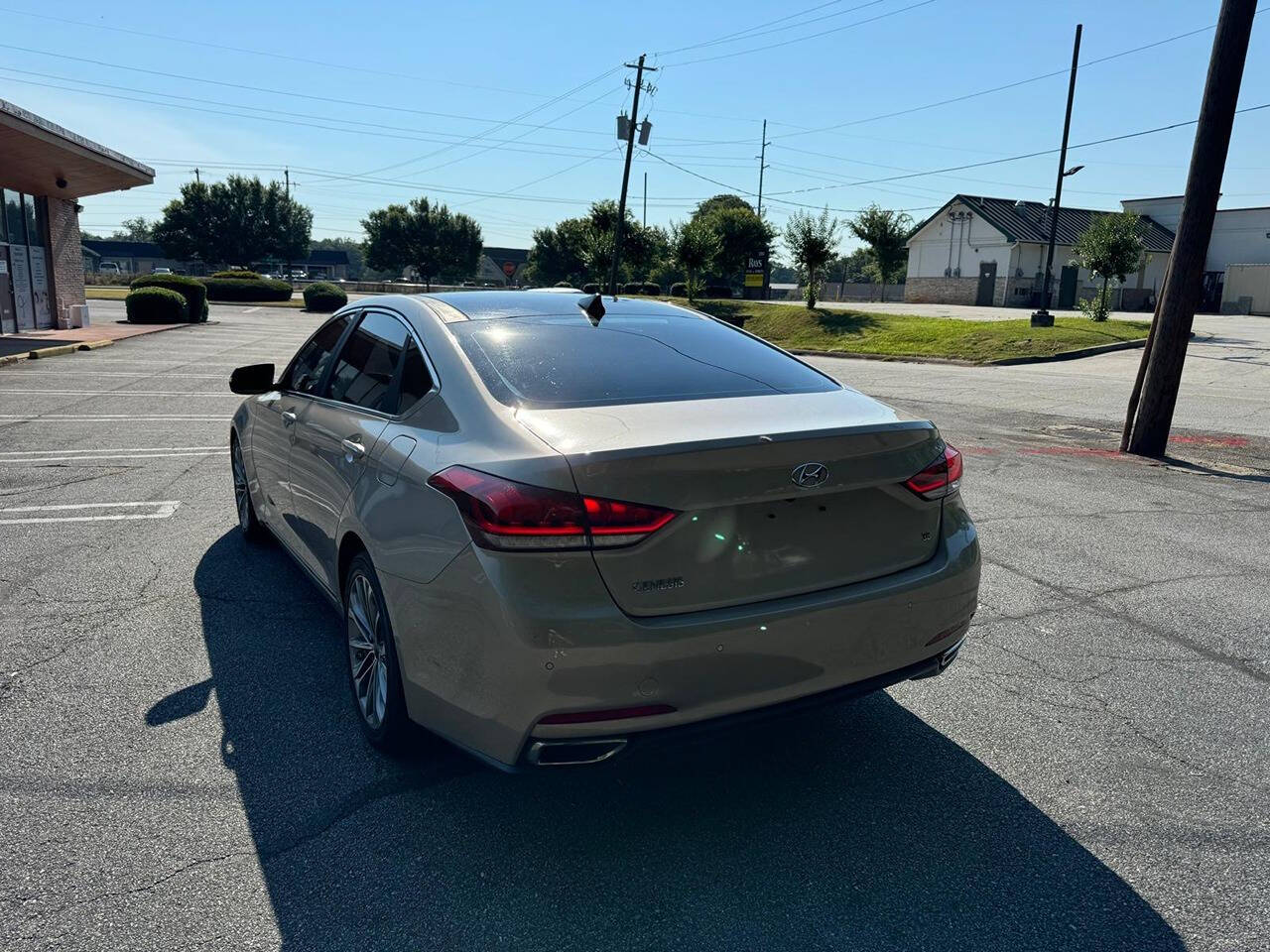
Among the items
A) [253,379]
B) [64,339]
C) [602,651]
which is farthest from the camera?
[64,339]

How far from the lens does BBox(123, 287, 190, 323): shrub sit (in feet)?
102

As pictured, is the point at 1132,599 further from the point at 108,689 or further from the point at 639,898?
the point at 108,689

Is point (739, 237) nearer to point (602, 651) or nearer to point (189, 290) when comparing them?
point (189, 290)

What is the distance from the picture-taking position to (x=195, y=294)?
111 ft

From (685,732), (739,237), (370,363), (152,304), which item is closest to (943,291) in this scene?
(739,237)

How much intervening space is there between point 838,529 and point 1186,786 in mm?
1635

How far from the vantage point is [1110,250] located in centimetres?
3519

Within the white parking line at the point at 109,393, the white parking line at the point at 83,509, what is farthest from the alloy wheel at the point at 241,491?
the white parking line at the point at 109,393

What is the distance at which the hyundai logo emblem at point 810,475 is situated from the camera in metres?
2.79

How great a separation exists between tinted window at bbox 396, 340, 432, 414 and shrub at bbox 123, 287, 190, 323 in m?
31.7

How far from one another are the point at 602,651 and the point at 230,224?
93953 mm

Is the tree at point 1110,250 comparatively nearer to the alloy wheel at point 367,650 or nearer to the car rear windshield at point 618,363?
the car rear windshield at point 618,363

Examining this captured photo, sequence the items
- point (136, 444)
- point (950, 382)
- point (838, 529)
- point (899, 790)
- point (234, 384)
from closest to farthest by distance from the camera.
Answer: point (838, 529)
point (899, 790)
point (234, 384)
point (136, 444)
point (950, 382)

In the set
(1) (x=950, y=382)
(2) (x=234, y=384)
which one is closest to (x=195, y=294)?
(1) (x=950, y=382)
